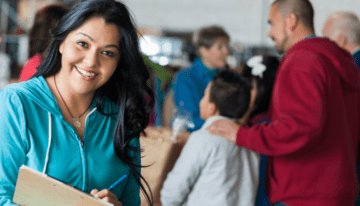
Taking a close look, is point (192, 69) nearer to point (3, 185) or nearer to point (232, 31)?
point (3, 185)

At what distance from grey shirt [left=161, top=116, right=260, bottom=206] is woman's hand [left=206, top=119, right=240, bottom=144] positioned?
0.03m

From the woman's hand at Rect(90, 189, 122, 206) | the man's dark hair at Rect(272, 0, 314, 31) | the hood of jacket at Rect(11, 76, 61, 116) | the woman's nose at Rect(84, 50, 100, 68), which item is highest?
the man's dark hair at Rect(272, 0, 314, 31)

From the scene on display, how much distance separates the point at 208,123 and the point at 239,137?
0.75 ft

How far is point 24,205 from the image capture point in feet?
3.07

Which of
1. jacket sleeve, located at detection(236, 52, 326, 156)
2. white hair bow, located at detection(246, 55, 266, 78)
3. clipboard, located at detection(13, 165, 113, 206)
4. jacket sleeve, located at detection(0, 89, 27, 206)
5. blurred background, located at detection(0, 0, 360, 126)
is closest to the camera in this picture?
clipboard, located at detection(13, 165, 113, 206)

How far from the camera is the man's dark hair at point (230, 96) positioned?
2.02m

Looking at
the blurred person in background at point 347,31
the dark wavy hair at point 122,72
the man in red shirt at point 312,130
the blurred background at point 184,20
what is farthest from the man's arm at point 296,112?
the blurred background at point 184,20

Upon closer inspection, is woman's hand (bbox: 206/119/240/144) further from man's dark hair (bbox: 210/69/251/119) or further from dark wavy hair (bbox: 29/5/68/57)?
dark wavy hair (bbox: 29/5/68/57)

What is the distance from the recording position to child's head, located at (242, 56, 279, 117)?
8.40ft

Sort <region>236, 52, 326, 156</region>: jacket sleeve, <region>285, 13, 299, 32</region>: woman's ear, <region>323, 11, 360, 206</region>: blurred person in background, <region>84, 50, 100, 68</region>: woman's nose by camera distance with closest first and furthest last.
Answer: <region>84, 50, 100, 68</region>: woman's nose, <region>236, 52, 326, 156</region>: jacket sleeve, <region>285, 13, 299, 32</region>: woman's ear, <region>323, 11, 360, 206</region>: blurred person in background

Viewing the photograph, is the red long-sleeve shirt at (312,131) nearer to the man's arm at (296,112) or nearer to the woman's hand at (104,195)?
the man's arm at (296,112)

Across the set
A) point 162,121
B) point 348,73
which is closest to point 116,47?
point 348,73

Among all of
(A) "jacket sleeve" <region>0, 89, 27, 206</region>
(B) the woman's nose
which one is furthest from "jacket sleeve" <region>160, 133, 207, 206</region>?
(A) "jacket sleeve" <region>0, 89, 27, 206</region>

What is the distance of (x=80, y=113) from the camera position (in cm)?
129
